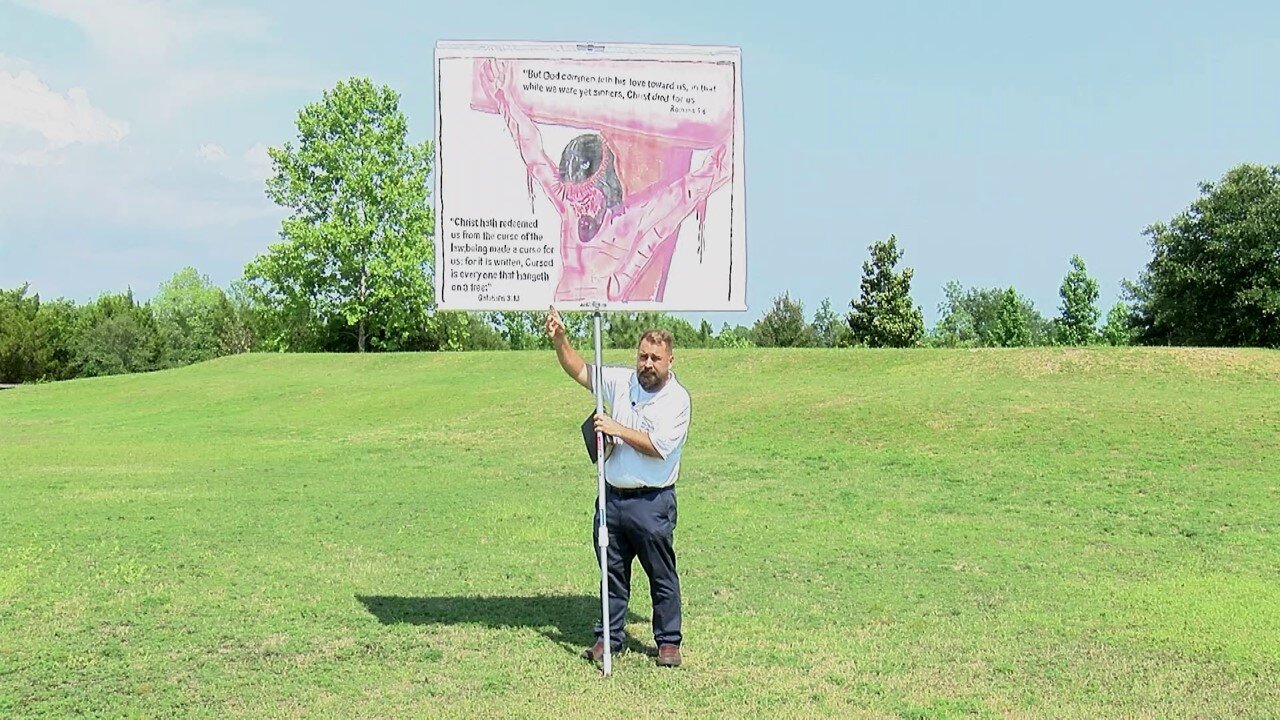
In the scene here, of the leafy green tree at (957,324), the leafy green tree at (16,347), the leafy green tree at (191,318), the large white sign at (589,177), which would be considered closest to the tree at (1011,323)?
the leafy green tree at (957,324)

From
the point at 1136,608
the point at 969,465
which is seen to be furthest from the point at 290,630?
the point at 969,465

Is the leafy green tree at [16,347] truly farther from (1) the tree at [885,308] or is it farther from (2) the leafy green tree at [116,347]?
(1) the tree at [885,308]

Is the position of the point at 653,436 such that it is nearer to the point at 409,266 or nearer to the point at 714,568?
the point at 714,568

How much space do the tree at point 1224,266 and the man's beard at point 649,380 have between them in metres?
53.5

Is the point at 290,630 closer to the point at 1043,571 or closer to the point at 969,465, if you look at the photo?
the point at 1043,571

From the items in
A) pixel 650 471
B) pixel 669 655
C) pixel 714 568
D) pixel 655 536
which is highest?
pixel 650 471

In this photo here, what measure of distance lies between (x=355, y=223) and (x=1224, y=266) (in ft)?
134

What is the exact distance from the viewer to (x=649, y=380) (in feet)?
23.2

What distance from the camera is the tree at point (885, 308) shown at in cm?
6556

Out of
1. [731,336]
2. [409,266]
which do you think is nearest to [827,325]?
[731,336]

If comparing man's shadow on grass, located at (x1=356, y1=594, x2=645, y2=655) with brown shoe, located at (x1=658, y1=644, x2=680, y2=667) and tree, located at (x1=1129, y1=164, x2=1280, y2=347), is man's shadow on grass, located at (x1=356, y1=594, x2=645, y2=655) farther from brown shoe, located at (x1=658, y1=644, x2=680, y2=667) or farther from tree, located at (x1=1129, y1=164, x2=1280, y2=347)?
tree, located at (x1=1129, y1=164, x2=1280, y2=347)

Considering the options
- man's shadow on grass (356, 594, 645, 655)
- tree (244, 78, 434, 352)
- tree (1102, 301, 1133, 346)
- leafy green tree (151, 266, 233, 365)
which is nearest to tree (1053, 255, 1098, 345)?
tree (1102, 301, 1133, 346)

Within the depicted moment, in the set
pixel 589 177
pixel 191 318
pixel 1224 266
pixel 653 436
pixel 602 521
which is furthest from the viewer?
pixel 191 318

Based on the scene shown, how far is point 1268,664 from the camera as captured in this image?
7.20 metres
